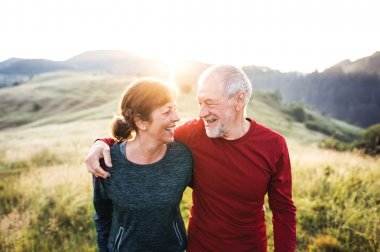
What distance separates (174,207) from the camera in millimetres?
2879

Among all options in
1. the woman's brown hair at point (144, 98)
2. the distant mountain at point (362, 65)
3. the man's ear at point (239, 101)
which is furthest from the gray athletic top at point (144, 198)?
the distant mountain at point (362, 65)

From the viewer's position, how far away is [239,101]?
302 cm

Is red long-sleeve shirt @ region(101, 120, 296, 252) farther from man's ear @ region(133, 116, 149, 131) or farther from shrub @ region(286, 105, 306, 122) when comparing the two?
shrub @ region(286, 105, 306, 122)

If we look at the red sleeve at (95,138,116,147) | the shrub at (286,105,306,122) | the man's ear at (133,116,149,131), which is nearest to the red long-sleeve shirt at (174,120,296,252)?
the man's ear at (133,116,149,131)

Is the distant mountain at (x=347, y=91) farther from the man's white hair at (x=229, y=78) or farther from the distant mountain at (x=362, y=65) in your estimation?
the man's white hair at (x=229, y=78)

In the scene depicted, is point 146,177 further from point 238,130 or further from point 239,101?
point 239,101

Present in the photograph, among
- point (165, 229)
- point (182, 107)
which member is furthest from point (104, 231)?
point (182, 107)

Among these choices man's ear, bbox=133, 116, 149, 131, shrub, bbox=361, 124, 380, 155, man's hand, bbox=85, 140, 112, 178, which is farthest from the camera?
shrub, bbox=361, 124, 380, 155

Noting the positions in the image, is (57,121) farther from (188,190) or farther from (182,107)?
(188,190)

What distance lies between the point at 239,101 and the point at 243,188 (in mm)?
776

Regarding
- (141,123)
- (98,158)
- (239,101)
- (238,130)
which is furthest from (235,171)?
(98,158)

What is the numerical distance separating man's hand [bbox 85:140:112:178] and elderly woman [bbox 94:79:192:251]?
8 cm

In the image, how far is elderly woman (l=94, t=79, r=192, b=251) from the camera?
274 centimetres

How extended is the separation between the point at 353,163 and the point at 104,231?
7.79m
